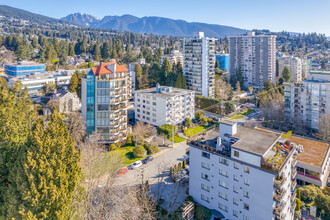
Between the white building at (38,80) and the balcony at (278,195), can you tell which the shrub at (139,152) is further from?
the white building at (38,80)

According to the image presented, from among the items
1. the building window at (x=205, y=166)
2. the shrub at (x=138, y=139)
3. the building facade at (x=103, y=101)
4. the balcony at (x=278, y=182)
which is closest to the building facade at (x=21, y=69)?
the building facade at (x=103, y=101)

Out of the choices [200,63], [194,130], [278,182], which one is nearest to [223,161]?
[278,182]

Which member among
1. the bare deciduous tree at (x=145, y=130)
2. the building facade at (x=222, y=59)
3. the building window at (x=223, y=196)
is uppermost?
the building facade at (x=222, y=59)

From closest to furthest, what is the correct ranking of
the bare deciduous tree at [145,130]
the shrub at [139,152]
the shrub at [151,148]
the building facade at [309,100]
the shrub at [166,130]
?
the shrub at [139,152], the shrub at [151,148], the bare deciduous tree at [145,130], the shrub at [166,130], the building facade at [309,100]

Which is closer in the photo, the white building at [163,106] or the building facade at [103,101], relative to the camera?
the building facade at [103,101]

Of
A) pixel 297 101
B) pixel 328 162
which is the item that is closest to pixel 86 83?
pixel 328 162

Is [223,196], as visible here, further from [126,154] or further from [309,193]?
[126,154]
